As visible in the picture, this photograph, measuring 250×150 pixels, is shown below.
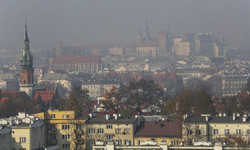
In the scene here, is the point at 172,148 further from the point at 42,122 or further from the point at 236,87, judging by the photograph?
the point at 236,87

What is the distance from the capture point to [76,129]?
53.9 meters

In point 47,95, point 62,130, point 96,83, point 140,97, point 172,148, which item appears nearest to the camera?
point 172,148

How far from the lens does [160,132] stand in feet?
173

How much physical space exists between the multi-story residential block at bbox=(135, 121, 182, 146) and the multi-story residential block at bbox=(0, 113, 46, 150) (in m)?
5.58

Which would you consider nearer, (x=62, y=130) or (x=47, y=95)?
(x=62, y=130)

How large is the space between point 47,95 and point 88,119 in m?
67.7

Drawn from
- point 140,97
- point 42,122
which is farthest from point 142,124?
point 140,97

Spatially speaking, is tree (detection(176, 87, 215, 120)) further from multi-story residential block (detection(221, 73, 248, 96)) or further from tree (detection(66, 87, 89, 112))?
multi-story residential block (detection(221, 73, 248, 96))

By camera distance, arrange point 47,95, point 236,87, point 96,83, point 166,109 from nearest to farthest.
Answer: point 166,109 < point 47,95 < point 236,87 < point 96,83

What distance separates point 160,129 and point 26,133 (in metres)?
7.96

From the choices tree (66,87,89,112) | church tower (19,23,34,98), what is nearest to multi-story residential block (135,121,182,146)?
tree (66,87,89,112)

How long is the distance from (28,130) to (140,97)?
44.3m

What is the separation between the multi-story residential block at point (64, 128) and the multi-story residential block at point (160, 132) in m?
3.49

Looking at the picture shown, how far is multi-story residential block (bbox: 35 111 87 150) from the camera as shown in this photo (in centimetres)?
→ 5372
